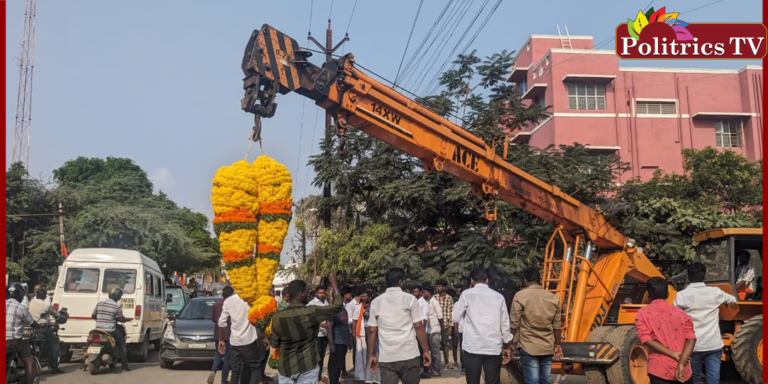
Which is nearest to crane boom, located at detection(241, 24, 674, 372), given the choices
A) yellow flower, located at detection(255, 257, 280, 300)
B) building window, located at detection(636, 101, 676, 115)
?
yellow flower, located at detection(255, 257, 280, 300)

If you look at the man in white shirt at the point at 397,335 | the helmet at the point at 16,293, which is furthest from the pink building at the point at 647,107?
the helmet at the point at 16,293

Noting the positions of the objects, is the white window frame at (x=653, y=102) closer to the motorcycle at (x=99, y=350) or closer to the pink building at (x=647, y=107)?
the pink building at (x=647, y=107)

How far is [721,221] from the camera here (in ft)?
59.9

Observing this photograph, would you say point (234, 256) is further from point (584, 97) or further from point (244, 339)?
point (584, 97)

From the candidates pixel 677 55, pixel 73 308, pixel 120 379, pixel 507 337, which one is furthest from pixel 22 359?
pixel 677 55

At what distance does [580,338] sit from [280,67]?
619 centimetres

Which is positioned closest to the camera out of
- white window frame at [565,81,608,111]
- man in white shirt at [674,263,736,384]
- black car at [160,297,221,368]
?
man in white shirt at [674,263,736,384]

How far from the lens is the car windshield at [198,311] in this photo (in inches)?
539

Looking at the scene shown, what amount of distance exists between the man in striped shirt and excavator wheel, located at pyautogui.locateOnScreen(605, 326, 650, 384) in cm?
483

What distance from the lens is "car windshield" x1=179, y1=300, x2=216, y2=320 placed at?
13.7m

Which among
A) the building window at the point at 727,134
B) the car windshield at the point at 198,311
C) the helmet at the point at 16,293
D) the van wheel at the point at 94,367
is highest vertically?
the building window at the point at 727,134

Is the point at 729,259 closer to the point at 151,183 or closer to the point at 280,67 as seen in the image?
the point at 280,67

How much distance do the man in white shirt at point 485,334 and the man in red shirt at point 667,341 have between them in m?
1.77

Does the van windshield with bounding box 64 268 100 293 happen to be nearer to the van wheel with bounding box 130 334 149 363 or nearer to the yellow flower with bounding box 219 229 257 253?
the van wheel with bounding box 130 334 149 363
